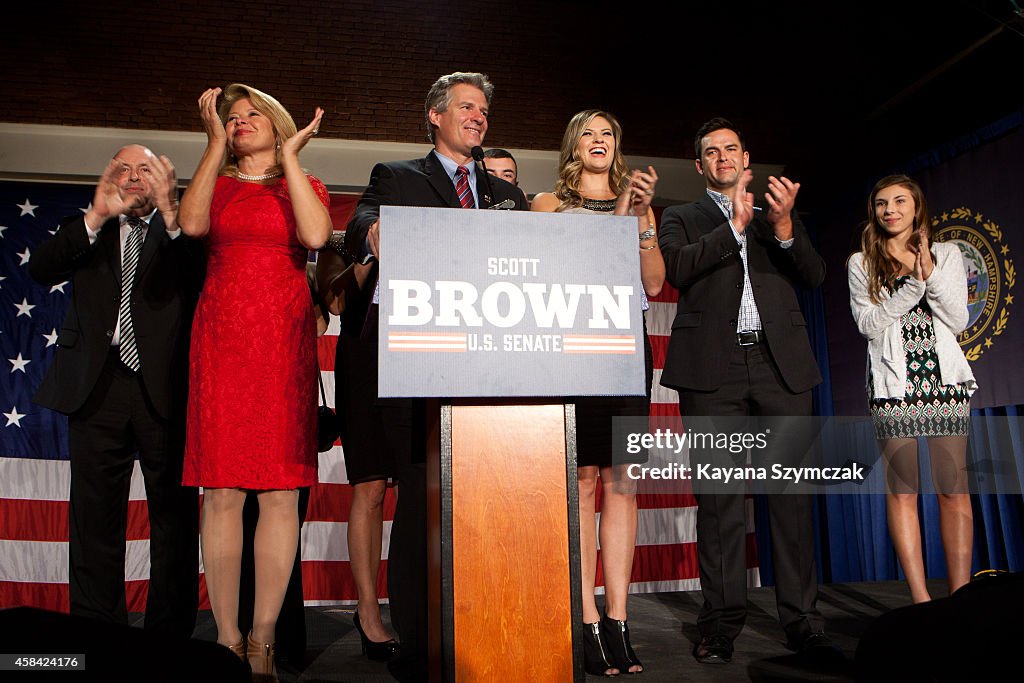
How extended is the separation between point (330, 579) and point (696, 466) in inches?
106

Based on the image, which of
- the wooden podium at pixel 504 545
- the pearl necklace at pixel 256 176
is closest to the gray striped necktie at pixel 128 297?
the pearl necklace at pixel 256 176

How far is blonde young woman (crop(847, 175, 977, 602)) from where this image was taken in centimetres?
276

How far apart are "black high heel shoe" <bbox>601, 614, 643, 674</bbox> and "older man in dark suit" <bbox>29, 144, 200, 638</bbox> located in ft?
4.00

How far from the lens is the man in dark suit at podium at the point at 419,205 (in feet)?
6.22

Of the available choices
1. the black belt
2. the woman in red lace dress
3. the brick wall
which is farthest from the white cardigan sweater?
the brick wall

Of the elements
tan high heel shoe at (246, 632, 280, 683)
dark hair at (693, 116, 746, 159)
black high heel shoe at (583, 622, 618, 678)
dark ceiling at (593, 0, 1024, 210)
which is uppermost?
dark ceiling at (593, 0, 1024, 210)

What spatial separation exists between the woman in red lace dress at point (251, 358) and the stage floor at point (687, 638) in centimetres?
44

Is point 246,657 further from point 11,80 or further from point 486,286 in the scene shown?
point 11,80

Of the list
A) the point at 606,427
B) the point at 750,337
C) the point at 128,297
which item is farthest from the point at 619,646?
the point at 128,297

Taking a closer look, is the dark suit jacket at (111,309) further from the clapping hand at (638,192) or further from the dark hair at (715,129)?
the dark hair at (715,129)

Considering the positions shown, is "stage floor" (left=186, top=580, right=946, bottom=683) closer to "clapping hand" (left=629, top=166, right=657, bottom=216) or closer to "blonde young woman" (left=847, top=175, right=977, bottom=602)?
"blonde young woman" (left=847, top=175, right=977, bottom=602)

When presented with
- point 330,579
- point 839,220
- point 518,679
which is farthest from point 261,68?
point 518,679

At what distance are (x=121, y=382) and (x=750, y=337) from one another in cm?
194

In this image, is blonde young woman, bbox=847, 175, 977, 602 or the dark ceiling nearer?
blonde young woman, bbox=847, 175, 977, 602
